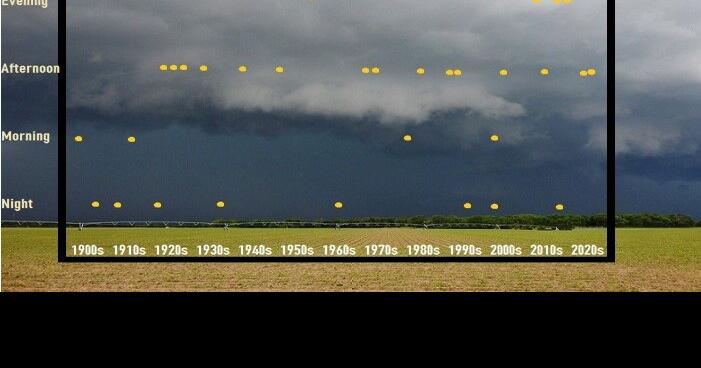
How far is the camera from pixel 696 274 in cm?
1379

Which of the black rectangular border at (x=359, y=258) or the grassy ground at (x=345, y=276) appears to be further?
the grassy ground at (x=345, y=276)

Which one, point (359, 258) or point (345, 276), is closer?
point (359, 258)

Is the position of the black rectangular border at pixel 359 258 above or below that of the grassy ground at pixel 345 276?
above

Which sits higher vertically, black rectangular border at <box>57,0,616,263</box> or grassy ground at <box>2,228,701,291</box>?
black rectangular border at <box>57,0,616,263</box>

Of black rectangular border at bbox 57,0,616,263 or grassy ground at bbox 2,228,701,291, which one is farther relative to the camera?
grassy ground at bbox 2,228,701,291

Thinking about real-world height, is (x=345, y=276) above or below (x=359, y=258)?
below
